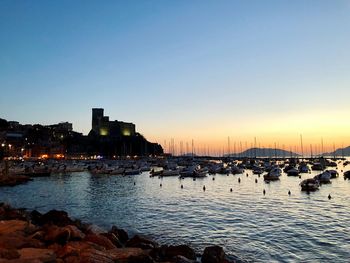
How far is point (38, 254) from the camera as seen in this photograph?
15.6 metres

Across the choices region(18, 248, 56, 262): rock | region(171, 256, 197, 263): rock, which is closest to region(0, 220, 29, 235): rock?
region(18, 248, 56, 262): rock

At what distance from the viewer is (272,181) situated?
241 feet

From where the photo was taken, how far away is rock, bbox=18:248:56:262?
14.7m

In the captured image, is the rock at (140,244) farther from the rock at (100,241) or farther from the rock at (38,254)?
the rock at (38,254)

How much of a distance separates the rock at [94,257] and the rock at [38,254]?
140cm

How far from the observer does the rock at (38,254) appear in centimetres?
1468

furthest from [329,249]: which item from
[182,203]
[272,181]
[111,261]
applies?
[272,181]

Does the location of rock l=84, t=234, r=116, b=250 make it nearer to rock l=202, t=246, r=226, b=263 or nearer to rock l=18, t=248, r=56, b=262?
rock l=18, t=248, r=56, b=262

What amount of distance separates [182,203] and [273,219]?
13.7 metres

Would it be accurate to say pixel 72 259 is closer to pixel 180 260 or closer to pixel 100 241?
pixel 100 241

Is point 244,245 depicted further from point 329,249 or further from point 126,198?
point 126,198

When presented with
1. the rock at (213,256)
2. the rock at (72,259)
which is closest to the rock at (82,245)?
the rock at (72,259)

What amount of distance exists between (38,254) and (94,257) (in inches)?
116

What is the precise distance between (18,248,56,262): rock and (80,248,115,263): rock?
140 cm
